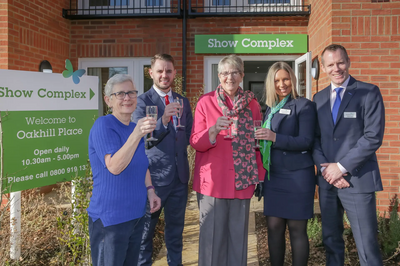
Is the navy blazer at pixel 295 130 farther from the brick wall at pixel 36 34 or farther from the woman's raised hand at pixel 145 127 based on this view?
the brick wall at pixel 36 34

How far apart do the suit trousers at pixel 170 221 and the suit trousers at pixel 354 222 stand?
3.74 ft

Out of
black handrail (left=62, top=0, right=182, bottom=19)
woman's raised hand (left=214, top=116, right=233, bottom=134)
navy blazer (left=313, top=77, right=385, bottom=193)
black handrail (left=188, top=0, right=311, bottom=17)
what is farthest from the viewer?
black handrail (left=62, top=0, right=182, bottom=19)

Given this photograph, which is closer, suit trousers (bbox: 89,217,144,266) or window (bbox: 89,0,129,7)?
suit trousers (bbox: 89,217,144,266)

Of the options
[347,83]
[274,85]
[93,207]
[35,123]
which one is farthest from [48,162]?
[347,83]

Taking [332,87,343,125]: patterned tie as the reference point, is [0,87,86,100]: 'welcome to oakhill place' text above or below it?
above

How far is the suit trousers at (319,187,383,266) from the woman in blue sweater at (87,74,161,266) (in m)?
1.44

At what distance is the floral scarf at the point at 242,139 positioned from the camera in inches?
98.4

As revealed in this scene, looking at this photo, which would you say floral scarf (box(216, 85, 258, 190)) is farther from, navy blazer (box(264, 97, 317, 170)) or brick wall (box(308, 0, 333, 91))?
brick wall (box(308, 0, 333, 91))

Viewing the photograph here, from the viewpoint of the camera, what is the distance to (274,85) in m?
2.73

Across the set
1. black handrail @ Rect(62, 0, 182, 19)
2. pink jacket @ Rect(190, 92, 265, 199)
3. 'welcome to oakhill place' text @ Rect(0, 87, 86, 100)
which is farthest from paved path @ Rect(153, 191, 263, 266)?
black handrail @ Rect(62, 0, 182, 19)

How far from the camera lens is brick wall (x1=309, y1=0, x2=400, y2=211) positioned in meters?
4.50

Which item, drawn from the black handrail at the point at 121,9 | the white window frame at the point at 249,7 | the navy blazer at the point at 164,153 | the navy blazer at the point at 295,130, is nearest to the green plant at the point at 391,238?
the navy blazer at the point at 295,130

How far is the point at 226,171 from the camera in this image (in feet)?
8.28

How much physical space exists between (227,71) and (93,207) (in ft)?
4.18
